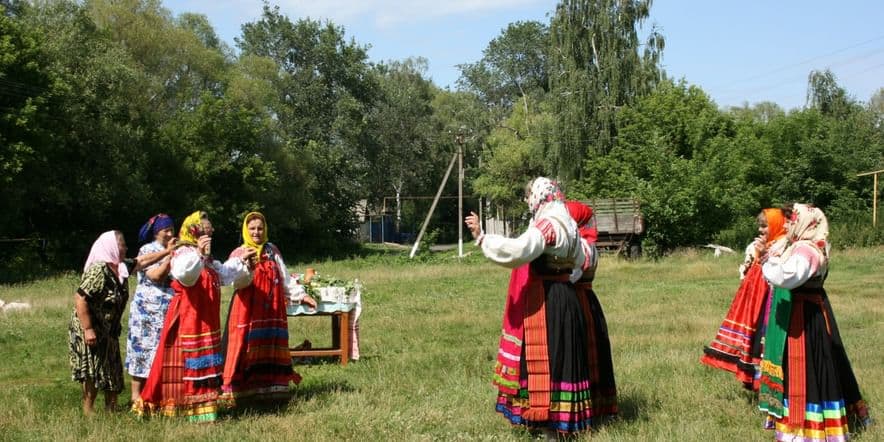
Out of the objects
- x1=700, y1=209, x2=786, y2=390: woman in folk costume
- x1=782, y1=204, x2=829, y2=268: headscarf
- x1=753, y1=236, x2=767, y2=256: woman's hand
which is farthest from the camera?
x1=753, y1=236, x2=767, y2=256: woman's hand

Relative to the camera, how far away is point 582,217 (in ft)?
22.2

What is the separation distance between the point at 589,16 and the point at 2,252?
2458 cm

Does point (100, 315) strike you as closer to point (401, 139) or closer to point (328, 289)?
point (328, 289)

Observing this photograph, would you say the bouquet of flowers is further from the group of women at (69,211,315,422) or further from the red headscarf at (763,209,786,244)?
the red headscarf at (763,209,786,244)

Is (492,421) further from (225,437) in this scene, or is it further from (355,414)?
(225,437)

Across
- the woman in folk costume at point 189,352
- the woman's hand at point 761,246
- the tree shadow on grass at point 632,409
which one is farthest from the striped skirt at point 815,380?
the woman in folk costume at point 189,352

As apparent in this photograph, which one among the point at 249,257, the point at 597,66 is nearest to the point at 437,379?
the point at 249,257

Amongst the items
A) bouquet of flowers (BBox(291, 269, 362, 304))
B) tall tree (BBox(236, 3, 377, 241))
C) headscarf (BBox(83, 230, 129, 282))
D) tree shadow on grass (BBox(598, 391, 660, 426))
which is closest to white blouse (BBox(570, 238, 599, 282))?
tree shadow on grass (BBox(598, 391, 660, 426))

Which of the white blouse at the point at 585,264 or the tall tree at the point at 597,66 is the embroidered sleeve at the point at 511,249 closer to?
the white blouse at the point at 585,264

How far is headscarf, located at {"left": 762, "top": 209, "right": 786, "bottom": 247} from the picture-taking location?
723cm

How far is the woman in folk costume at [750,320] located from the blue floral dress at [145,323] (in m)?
4.90

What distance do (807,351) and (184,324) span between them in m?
4.52

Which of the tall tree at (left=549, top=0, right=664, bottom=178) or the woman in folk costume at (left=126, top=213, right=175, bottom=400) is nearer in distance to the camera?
the woman in folk costume at (left=126, top=213, right=175, bottom=400)

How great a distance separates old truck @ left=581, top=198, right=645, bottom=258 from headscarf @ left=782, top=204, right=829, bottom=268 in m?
23.8
